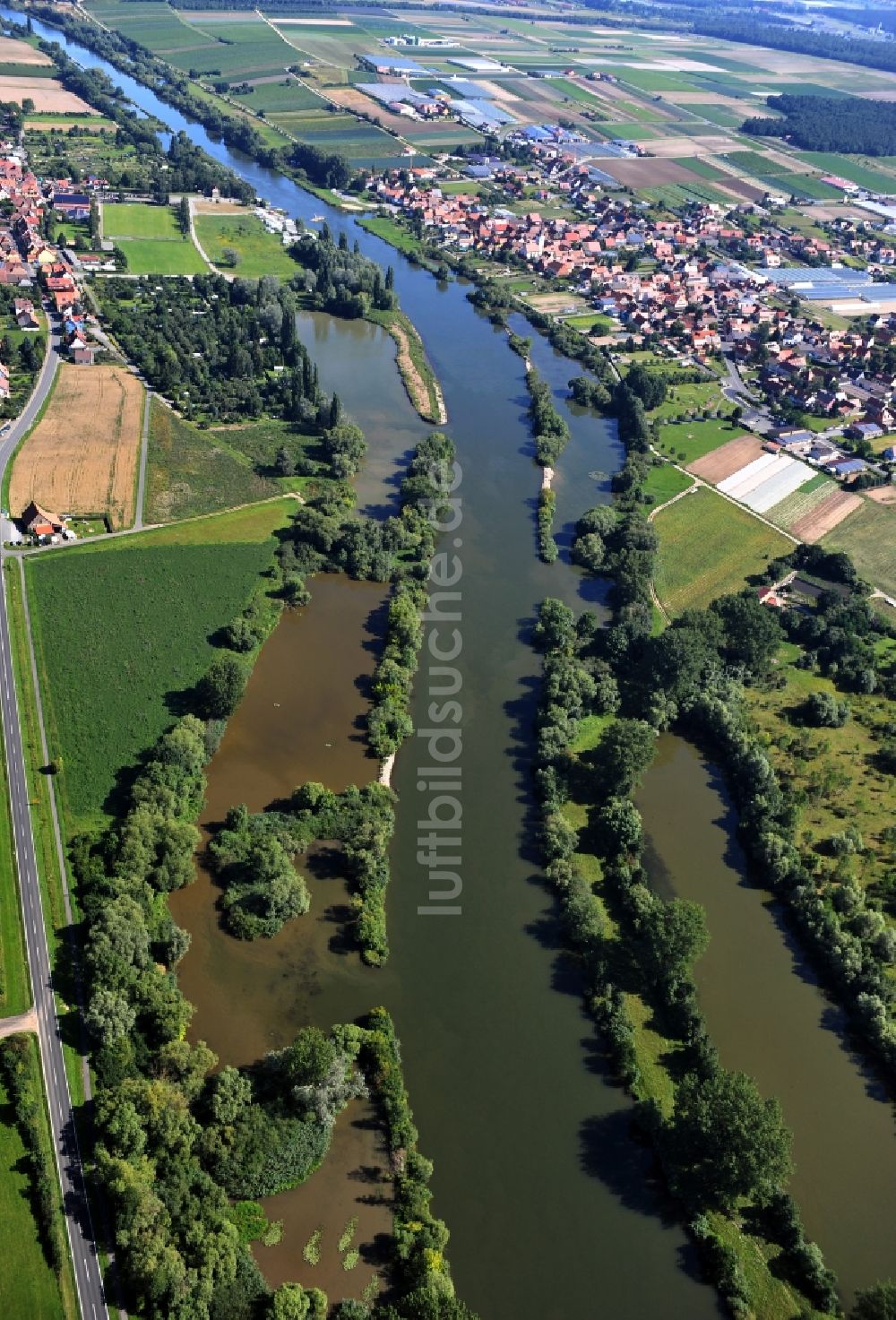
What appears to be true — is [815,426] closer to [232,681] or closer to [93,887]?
[232,681]

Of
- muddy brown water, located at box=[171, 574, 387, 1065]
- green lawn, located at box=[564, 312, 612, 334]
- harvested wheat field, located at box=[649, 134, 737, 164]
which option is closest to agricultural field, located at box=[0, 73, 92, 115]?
green lawn, located at box=[564, 312, 612, 334]

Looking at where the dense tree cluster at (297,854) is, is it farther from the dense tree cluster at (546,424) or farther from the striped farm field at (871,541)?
the striped farm field at (871,541)

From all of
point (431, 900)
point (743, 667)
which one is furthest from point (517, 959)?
point (743, 667)

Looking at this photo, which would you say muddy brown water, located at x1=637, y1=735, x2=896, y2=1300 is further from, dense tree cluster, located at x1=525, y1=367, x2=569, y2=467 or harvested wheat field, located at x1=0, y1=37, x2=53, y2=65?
harvested wheat field, located at x1=0, y1=37, x2=53, y2=65

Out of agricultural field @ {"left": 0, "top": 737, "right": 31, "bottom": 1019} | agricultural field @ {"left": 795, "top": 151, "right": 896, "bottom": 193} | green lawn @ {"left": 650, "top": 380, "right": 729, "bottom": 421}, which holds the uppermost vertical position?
agricultural field @ {"left": 795, "top": 151, "right": 896, "bottom": 193}

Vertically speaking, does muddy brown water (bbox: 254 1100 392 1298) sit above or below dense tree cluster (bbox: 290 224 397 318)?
below

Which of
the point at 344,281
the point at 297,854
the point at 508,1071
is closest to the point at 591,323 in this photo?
the point at 344,281

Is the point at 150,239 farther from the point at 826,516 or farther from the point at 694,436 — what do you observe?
the point at 826,516
